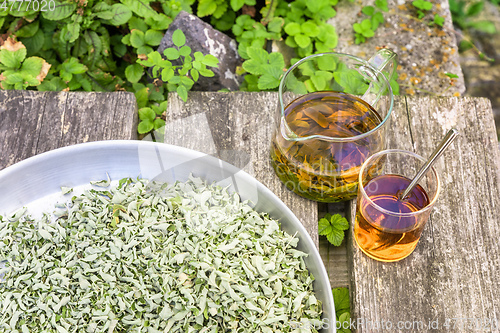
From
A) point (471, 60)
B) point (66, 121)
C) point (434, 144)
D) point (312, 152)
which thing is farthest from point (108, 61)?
point (471, 60)

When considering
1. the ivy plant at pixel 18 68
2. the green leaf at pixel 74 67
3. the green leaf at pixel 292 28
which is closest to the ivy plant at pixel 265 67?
the green leaf at pixel 292 28

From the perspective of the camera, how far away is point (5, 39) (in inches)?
76.4

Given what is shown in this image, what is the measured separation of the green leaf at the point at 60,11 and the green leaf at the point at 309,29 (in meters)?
1.02

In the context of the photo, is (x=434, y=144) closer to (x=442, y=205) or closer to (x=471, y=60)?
(x=442, y=205)

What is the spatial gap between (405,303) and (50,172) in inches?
44.3

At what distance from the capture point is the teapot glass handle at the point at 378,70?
1298mm

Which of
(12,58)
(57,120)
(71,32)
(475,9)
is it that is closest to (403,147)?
(57,120)

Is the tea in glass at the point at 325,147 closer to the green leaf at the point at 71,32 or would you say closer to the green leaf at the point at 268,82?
the green leaf at the point at 268,82

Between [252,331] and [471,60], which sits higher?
[252,331]

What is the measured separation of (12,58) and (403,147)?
5.17ft

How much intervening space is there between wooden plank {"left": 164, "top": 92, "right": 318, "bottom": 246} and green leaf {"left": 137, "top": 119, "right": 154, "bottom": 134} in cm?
16

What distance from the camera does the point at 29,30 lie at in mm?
2016

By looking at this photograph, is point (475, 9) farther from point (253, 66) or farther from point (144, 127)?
point (144, 127)

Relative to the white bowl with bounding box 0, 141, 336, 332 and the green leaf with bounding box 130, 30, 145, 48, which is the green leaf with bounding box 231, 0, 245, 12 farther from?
the white bowl with bounding box 0, 141, 336, 332
